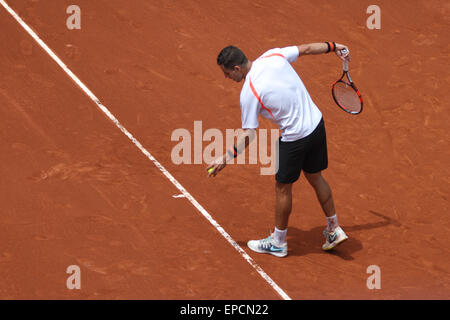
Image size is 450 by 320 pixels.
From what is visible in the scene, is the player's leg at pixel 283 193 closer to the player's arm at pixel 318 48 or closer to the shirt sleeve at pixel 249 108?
the shirt sleeve at pixel 249 108

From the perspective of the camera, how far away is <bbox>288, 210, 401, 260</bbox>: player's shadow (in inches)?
286

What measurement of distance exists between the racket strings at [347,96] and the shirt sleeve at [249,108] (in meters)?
1.52

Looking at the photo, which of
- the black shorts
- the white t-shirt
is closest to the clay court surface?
the black shorts

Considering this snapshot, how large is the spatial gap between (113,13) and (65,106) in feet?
8.18

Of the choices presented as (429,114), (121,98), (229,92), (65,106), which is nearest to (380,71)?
(429,114)

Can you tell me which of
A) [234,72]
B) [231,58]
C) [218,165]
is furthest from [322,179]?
[231,58]

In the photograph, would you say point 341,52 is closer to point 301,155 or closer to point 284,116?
point 284,116

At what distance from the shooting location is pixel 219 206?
310 inches

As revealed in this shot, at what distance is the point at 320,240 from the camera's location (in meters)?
7.44

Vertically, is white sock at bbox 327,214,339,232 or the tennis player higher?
the tennis player

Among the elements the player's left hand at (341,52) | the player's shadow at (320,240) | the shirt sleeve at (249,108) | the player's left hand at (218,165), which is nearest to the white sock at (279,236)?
the player's shadow at (320,240)

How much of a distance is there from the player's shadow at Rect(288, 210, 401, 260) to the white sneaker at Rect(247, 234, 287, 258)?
16cm

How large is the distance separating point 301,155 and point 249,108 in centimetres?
70

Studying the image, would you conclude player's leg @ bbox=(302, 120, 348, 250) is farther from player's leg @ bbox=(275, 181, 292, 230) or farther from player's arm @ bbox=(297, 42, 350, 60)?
player's arm @ bbox=(297, 42, 350, 60)
